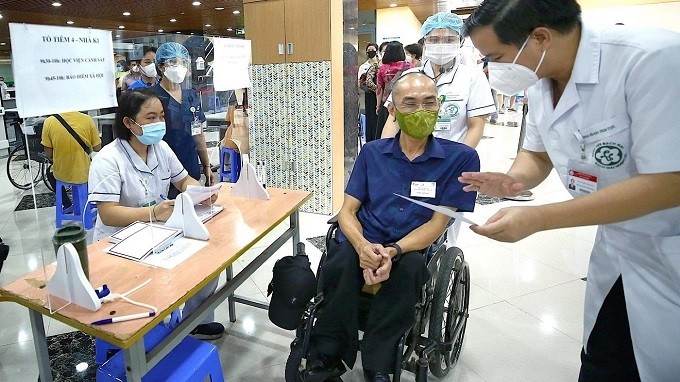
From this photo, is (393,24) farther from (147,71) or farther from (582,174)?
→ (582,174)

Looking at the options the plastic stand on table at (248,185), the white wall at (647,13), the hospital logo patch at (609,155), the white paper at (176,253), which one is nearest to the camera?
the hospital logo patch at (609,155)

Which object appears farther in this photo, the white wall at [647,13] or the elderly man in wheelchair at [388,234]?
the white wall at [647,13]

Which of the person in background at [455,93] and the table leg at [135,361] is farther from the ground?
the person in background at [455,93]

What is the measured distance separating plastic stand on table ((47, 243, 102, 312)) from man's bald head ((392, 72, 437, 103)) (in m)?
1.29

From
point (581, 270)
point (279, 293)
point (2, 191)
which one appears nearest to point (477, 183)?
point (279, 293)

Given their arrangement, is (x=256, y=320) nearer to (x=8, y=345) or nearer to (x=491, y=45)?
(x=8, y=345)

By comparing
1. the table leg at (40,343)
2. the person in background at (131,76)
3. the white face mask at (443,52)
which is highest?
the white face mask at (443,52)

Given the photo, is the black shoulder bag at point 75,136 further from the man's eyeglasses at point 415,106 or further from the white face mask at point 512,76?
the white face mask at point 512,76

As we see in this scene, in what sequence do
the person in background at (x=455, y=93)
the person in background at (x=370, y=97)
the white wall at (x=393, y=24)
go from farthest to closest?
1. the white wall at (x=393, y=24)
2. the person in background at (x=370, y=97)
3. the person in background at (x=455, y=93)

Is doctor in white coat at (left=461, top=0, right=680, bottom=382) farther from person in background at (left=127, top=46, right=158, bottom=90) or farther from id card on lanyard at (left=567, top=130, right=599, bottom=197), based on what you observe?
person in background at (left=127, top=46, right=158, bottom=90)

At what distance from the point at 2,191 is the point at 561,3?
618 centimetres

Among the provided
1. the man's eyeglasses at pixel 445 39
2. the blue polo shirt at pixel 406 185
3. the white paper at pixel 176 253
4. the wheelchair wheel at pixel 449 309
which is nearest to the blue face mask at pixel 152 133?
the white paper at pixel 176 253

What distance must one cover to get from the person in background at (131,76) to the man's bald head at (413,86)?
3.45ft

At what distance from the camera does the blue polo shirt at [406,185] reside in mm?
1783
